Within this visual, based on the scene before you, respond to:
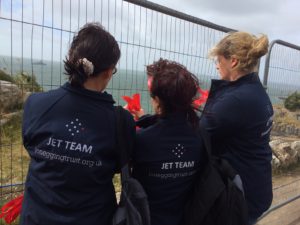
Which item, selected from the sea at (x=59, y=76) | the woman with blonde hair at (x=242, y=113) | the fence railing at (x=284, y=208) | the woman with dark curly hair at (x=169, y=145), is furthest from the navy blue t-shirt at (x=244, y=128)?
the fence railing at (x=284, y=208)

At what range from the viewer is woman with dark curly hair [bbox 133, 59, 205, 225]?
6.28 feet

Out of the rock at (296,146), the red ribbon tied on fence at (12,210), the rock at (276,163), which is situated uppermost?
the red ribbon tied on fence at (12,210)

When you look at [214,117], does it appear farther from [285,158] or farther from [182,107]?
[285,158]

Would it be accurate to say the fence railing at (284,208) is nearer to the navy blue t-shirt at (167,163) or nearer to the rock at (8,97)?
the navy blue t-shirt at (167,163)

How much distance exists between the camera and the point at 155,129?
1.94 m

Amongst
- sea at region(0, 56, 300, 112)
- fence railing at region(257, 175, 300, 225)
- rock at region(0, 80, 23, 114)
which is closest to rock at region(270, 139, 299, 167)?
fence railing at region(257, 175, 300, 225)

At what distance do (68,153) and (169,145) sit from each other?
0.51 metres

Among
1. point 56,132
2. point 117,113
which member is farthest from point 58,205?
point 117,113

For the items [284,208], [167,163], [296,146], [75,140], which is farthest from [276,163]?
[75,140]

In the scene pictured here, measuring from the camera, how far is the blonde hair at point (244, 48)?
2.27 meters

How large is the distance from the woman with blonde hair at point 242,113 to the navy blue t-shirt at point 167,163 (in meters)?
0.22

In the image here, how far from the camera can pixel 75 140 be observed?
169cm

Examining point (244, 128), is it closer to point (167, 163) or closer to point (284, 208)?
point (167, 163)

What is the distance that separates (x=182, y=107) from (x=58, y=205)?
746 mm
